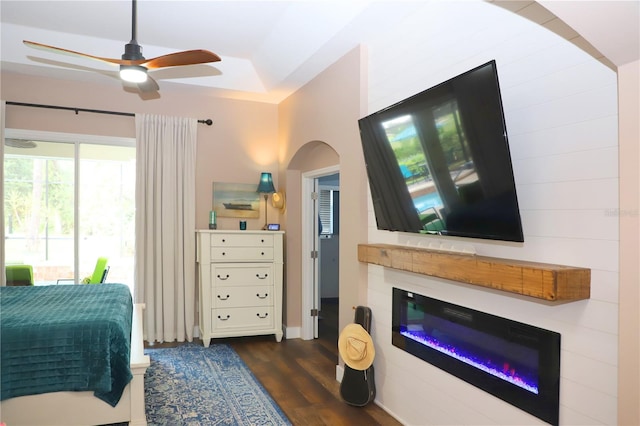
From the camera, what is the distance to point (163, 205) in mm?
4965

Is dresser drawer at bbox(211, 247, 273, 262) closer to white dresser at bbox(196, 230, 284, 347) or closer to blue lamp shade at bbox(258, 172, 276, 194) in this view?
white dresser at bbox(196, 230, 284, 347)

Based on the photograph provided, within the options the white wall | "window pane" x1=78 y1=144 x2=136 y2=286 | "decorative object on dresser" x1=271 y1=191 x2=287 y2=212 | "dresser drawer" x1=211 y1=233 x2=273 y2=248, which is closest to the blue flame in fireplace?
the white wall

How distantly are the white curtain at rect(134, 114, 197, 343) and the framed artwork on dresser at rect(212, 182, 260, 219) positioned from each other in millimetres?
312

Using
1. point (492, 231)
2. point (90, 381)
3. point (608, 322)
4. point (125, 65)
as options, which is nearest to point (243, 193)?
point (125, 65)

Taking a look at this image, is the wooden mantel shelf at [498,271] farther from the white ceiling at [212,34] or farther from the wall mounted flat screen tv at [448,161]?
the white ceiling at [212,34]

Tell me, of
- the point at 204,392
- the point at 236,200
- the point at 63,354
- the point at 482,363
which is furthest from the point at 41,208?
the point at 482,363

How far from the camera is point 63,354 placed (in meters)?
A: 2.65

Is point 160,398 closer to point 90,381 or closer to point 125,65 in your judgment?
point 90,381

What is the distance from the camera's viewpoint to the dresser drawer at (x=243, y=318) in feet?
15.9

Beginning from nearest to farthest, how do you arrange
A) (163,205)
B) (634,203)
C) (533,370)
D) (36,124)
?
(634,203) < (533,370) < (36,124) < (163,205)

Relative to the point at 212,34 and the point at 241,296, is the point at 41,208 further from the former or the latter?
the point at 212,34

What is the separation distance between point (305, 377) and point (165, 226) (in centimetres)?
229

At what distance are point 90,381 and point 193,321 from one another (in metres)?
2.38

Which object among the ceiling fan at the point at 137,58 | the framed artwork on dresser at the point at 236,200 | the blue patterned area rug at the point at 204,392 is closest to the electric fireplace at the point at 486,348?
the blue patterned area rug at the point at 204,392
